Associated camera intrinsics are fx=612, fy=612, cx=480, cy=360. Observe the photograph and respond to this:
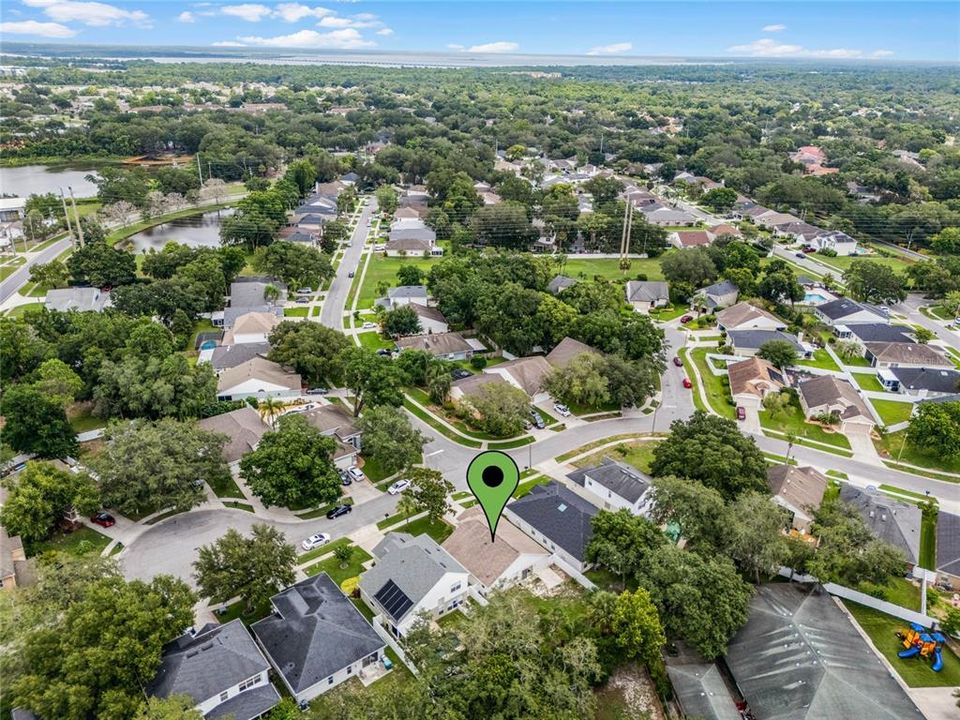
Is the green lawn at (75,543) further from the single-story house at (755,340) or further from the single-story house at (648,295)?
the single-story house at (648,295)

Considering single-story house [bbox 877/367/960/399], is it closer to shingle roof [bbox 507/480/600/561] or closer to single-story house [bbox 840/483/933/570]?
single-story house [bbox 840/483/933/570]

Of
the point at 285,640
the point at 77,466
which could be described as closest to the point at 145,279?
the point at 77,466

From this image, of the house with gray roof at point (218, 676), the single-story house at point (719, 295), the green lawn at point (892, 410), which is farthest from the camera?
the single-story house at point (719, 295)

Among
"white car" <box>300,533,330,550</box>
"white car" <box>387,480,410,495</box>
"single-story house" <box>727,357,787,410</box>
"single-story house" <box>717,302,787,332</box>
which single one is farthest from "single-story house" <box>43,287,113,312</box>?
"single-story house" <box>717,302,787,332</box>

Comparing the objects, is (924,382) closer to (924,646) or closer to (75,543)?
(924,646)

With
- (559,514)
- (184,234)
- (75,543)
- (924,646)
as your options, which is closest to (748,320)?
(559,514)

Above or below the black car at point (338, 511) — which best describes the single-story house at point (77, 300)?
above

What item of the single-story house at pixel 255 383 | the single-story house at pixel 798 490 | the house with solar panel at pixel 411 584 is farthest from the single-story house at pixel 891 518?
the single-story house at pixel 255 383
